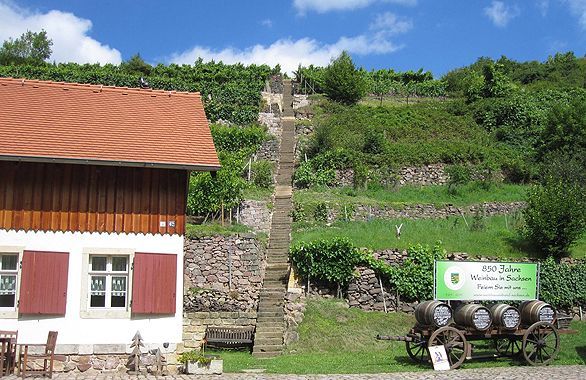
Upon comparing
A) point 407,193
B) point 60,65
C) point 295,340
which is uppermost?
point 60,65

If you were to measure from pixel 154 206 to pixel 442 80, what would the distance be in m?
57.2

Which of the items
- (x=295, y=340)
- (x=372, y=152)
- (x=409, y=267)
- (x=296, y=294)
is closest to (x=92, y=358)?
(x=295, y=340)

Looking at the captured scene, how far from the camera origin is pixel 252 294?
2533cm

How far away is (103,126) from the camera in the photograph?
17.3 meters

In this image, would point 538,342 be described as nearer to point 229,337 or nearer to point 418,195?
point 229,337

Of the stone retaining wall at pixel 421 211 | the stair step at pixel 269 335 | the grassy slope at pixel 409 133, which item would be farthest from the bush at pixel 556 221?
the grassy slope at pixel 409 133

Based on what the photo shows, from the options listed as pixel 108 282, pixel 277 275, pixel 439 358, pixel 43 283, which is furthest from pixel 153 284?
pixel 277 275

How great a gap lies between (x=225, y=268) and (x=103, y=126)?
34.5 feet

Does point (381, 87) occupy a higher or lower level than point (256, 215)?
higher

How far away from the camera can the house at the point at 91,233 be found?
15383 millimetres

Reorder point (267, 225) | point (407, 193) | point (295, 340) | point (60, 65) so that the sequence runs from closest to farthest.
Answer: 1. point (295, 340)
2. point (267, 225)
3. point (407, 193)
4. point (60, 65)

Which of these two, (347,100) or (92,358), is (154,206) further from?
(347,100)

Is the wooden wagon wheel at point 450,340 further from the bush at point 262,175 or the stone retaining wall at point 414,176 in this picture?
the stone retaining wall at point 414,176

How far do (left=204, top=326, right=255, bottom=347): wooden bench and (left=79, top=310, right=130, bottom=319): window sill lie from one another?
18.7 feet
